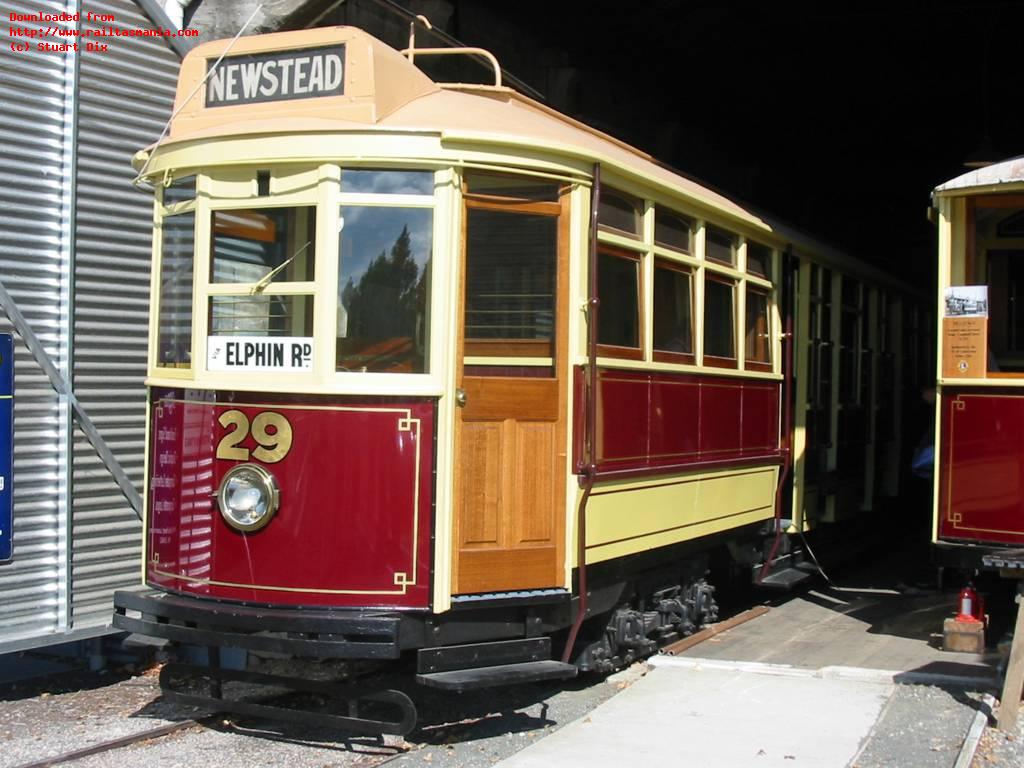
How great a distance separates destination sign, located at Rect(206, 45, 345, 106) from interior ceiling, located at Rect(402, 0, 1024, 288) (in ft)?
13.2

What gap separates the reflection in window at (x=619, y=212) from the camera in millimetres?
6172

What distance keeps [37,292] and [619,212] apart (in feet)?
11.0

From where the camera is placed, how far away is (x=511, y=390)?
5.75m

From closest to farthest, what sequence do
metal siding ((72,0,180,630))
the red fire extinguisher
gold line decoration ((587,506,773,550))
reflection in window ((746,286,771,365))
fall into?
1. gold line decoration ((587,506,773,550))
2. metal siding ((72,0,180,630))
3. the red fire extinguisher
4. reflection in window ((746,286,771,365))

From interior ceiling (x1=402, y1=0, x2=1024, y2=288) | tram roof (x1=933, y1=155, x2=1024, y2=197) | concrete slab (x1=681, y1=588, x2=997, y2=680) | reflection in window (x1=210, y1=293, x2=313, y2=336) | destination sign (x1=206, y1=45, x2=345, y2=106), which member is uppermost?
interior ceiling (x1=402, y1=0, x2=1024, y2=288)

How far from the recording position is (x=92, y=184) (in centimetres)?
721

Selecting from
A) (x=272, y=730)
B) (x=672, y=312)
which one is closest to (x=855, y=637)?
(x=672, y=312)

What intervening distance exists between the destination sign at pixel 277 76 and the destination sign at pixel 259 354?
120 cm

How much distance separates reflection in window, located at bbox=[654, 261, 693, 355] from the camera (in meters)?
6.84

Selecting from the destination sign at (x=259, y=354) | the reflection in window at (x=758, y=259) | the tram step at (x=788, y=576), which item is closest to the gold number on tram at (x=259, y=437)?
the destination sign at (x=259, y=354)

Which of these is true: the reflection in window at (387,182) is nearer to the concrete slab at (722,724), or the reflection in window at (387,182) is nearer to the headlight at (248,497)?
the headlight at (248,497)

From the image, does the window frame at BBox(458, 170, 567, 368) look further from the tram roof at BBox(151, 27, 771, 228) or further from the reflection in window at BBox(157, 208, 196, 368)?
the reflection in window at BBox(157, 208, 196, 368)

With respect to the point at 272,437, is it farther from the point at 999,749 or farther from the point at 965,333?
the point at 965,333

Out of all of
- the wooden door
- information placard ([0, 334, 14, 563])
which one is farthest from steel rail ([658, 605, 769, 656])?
information placard ([0, 334, 14, 563])
